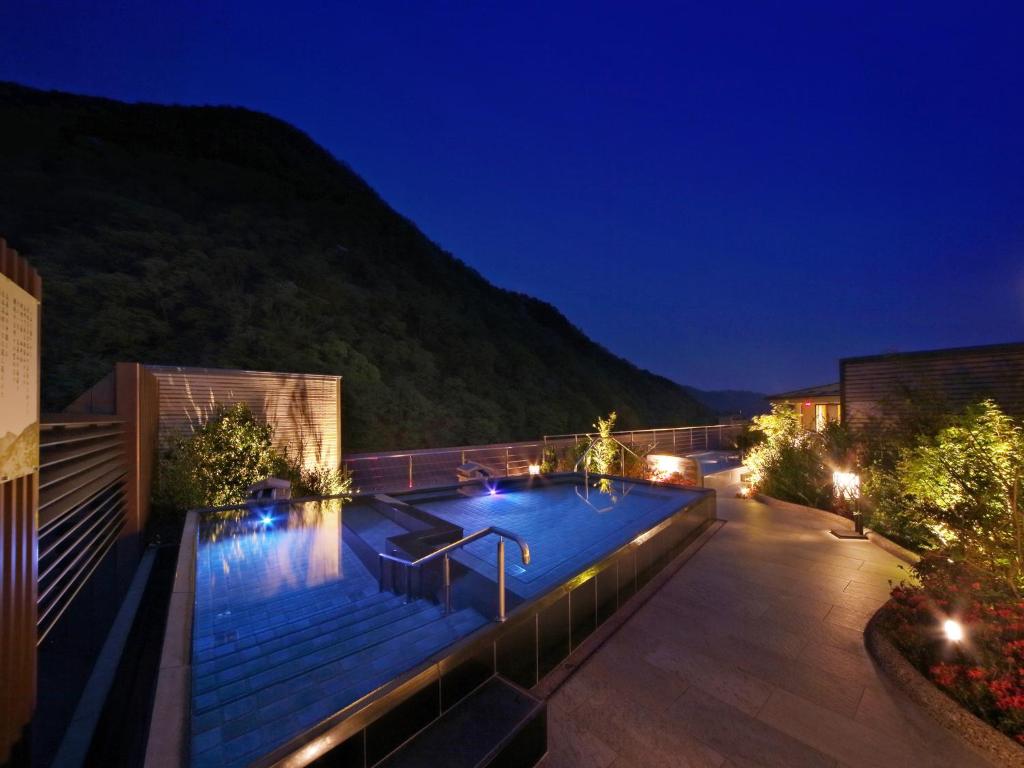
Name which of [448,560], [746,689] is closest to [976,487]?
[746,689]

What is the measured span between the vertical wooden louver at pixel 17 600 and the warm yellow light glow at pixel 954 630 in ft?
17.8

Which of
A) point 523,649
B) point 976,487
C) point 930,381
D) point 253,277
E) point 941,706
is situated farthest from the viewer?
point 253,277

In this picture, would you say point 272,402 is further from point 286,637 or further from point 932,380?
point 932,380

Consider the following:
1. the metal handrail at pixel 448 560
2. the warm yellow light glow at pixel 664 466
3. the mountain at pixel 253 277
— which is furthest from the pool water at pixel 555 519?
the mountain at pixel 253 277

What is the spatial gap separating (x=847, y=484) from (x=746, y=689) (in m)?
5.70

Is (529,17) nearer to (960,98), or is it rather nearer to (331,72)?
(331,72)

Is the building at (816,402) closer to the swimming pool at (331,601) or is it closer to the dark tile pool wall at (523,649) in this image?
the swimming pool at (331,601)

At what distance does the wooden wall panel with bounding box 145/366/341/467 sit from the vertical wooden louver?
4.89m

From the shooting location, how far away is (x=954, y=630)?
2896 mm

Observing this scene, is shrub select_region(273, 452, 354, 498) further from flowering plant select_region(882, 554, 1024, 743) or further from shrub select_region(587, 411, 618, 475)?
flowering plant select_region(882, 554, 1024, 743)

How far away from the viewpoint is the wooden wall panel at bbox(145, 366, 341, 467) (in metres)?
6.75

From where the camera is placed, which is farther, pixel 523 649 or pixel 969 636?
pixel 523 649

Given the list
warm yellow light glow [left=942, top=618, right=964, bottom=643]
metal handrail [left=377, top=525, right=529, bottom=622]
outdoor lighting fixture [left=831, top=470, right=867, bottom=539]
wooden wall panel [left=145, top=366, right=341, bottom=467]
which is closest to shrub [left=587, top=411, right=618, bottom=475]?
outdoor lighting fixture [left=831, top=470, right=867, bottom=539]

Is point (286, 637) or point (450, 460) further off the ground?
point (286, 637)
